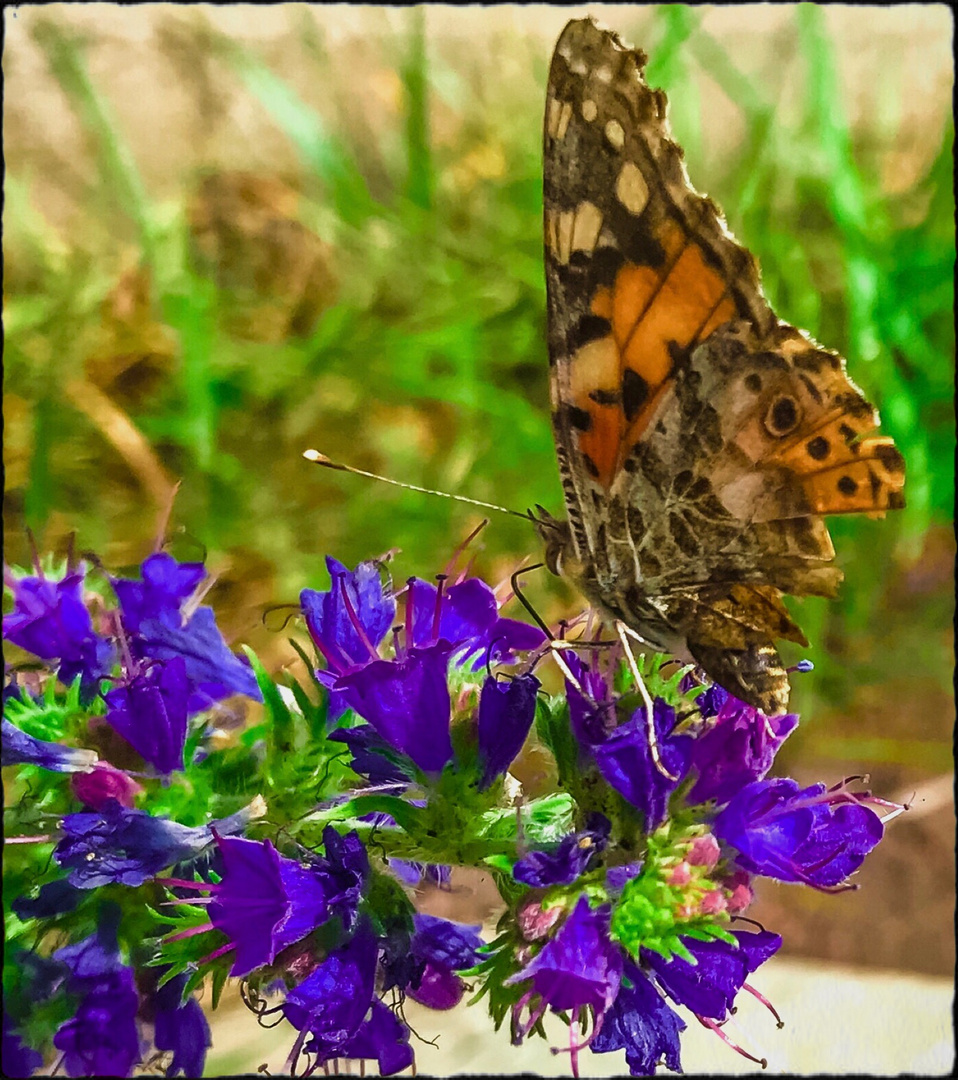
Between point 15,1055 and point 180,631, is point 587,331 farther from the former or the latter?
point 15,1055

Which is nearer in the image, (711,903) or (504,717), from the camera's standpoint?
(711,903)

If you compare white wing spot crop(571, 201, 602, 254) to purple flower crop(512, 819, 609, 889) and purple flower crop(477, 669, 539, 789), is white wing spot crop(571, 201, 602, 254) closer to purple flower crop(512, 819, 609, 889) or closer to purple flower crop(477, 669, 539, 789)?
purple flower crop(477, 669, 539, 789)

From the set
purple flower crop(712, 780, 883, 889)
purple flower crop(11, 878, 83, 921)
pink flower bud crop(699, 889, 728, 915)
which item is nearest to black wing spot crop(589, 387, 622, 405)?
purple flower crop(712, 780, 883, 889)

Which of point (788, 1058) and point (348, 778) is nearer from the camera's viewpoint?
point (348, 778)

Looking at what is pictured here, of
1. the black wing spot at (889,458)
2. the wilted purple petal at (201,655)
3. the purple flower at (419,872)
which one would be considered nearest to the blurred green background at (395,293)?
the wilted purple petal at (201,655)

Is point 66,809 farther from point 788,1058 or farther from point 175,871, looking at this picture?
point 788,1058

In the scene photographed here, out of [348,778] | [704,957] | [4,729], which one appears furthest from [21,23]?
[704,957]

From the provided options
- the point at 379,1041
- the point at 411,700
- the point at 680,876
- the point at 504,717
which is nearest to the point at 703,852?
the point at 680,876
